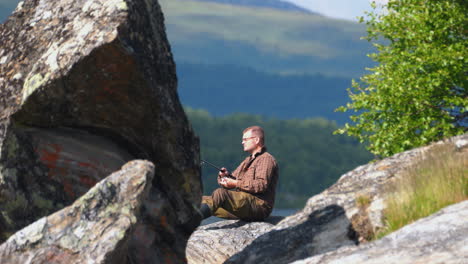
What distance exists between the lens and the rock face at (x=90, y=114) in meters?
8.68

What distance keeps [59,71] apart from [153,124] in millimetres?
1490

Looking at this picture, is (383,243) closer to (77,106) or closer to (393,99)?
(77,106)

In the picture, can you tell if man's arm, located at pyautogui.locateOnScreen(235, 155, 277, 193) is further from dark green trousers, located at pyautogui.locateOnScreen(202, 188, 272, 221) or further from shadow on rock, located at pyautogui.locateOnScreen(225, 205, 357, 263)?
shadow on rock, located at pyautogui.locateOnScreen(225, 205, 357, 263)

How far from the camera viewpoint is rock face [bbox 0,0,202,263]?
8.68 metres

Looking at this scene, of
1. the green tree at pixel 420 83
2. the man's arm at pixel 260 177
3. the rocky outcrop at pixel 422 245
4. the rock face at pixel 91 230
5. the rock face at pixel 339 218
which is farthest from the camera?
the green tree at pixel 420 83

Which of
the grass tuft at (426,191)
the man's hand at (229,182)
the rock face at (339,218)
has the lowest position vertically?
the man's hand at (229,182)

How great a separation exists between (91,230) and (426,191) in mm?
4407

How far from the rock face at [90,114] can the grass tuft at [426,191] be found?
304 centimetres

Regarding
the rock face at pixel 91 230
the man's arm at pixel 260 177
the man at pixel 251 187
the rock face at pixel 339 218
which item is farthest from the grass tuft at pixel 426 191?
the man at pixel 251 187

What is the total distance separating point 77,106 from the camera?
8.99 metres

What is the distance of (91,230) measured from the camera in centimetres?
780

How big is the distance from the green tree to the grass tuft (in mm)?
14636

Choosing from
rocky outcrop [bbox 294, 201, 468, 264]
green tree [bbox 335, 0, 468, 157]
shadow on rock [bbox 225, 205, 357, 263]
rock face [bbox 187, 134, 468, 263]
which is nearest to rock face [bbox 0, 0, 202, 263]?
shadow on rock [bbox 225, 205, 357, 263]

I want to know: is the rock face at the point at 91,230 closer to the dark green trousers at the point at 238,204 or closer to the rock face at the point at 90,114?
the rock face at the point at 90,114
